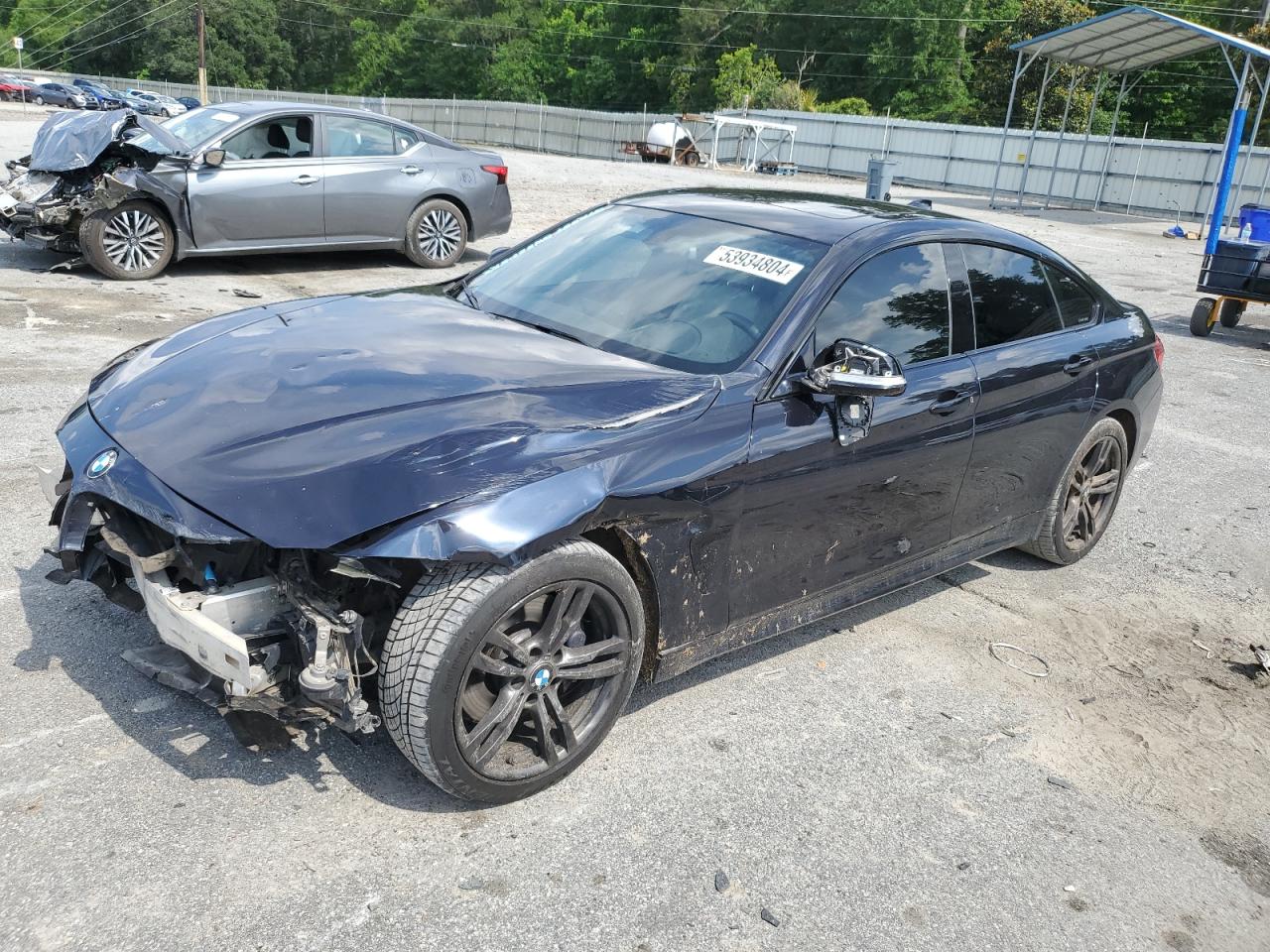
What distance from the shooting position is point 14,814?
2863mm

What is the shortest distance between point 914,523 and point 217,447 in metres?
2.49

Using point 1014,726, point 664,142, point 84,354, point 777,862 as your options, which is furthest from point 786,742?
point 664,142

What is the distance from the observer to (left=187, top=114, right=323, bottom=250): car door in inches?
384

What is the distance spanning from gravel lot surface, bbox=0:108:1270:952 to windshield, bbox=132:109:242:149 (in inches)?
226

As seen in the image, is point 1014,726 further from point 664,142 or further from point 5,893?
point 664,142

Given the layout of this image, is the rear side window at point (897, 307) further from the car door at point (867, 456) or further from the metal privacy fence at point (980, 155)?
the metal privacy fence at point (980, 155)

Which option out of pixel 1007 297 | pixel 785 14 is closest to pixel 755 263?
pixel 1007 297

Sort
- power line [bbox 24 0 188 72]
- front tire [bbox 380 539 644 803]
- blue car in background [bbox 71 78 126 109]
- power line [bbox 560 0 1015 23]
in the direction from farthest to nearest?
power line [bbox 24 0 188 72]
power line [bbox 560 0 1015 23]
blue car in background [bbox 71 78 126 109]
front tire [bbox 380 539 644 803]

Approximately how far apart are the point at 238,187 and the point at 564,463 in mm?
8046

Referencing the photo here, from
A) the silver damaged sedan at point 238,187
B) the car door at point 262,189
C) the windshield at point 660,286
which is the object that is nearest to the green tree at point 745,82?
the silver damaged sedan at point 238,187

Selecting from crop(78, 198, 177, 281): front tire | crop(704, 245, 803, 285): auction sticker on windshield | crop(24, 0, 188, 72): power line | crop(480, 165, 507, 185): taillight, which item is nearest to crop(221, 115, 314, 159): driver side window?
crop(78, 198, 177, 281): front tire

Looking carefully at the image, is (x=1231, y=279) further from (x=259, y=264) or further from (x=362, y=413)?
(x=362, y=413)

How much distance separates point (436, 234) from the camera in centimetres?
1150

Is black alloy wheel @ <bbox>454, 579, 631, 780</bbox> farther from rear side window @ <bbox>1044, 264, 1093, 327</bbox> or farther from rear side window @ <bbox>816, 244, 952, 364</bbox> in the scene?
rear side window @ <bbox>1044, 264, 1093, 327</bbox>
